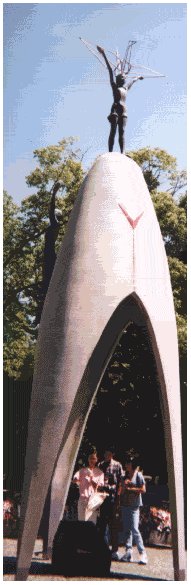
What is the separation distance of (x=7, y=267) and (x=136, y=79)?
48.5 feet

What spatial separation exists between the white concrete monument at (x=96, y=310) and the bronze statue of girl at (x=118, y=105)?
103 centimetres

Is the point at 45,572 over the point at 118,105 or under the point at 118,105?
under

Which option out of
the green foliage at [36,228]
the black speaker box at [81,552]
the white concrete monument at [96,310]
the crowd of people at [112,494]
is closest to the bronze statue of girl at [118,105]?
the white concrete monument at [96,310]

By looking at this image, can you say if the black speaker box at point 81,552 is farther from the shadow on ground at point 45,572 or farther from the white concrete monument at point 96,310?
the white concrete monument at point 96,310

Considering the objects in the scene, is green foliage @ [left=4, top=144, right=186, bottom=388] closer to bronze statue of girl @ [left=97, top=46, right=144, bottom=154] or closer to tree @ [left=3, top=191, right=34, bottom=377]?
tree @ [left=3, top=191, right=34, bottom=377]

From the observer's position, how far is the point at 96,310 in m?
10.8

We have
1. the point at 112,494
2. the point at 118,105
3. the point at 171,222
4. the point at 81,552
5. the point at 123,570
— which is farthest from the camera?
the point at 171,222

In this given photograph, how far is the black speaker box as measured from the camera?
35.4 feet

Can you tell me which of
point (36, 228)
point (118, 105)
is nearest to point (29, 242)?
point (36, 228)

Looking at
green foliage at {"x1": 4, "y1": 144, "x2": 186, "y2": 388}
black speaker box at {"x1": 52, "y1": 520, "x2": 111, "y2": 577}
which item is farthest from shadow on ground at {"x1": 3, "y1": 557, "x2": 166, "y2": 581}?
green foliage at {"x1": 4, "y1": 144, "x2": 186, "y2": 388}

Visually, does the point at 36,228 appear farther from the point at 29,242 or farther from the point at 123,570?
the point at 123,570

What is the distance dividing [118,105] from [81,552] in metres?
6.32

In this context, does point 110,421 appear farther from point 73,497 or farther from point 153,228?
point 153,228

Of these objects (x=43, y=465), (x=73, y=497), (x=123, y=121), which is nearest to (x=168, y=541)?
(x=73, y=497)
